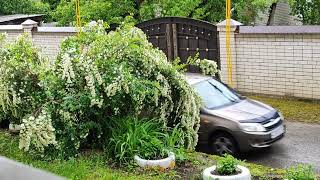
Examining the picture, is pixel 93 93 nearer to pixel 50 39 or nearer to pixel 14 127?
pixel 14 127

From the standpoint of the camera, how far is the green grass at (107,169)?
6461 mm

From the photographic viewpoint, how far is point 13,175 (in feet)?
9.64

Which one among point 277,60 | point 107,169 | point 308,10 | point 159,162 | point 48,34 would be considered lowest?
point 107,169

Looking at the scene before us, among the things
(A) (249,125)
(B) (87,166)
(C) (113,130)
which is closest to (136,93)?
(C) (113,130)

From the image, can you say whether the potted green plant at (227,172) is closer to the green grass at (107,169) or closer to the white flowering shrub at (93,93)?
the green grass at (107,169)

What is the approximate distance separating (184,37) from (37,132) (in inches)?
338

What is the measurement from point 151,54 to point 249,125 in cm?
229

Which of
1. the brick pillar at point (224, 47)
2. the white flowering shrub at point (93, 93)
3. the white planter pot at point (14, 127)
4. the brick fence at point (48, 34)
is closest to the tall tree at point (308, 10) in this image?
the brick pillar at point (224, 47)

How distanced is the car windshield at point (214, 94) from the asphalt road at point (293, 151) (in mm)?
1051

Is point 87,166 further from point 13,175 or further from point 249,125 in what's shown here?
point 13,175

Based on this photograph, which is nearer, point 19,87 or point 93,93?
point 93,93

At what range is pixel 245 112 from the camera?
30.0 ft

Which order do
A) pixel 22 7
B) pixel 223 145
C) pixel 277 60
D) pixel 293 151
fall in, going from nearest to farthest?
1. pixel 223 145
2. pixel 293 151
3. pixel 277 60
4. pixel 22 7

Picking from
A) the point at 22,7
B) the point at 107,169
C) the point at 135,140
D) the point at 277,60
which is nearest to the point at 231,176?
the point at 135,140
